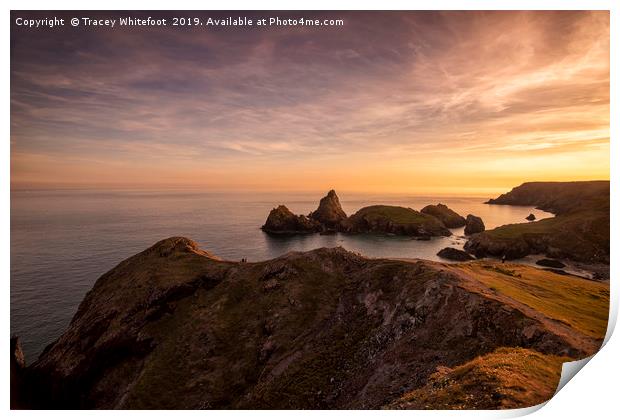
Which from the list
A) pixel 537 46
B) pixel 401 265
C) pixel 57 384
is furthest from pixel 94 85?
pixel 537 46

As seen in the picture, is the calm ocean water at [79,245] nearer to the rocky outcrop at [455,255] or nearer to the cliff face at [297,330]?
the rocky outcrop at [455,255]

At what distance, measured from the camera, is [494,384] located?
1636cm

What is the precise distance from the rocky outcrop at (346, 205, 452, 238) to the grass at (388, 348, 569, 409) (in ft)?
421

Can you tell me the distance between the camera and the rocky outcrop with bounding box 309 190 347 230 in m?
160

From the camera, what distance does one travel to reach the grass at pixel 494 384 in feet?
53.3

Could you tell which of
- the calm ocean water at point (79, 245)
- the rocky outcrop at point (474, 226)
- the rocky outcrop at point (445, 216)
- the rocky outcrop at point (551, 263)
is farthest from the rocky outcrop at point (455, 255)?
the rocky outcrop at point (445, 216)

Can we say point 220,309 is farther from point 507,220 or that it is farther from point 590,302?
point 507,220

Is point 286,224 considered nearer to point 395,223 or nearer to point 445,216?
point 395,223

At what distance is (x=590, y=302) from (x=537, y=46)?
918 inches

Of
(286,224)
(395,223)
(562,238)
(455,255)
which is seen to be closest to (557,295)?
(455,255)

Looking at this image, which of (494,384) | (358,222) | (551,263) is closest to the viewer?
(494,384)

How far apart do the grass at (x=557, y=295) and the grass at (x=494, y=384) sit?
284 inches

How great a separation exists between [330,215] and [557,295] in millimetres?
130213

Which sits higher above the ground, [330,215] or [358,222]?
[330,215]
